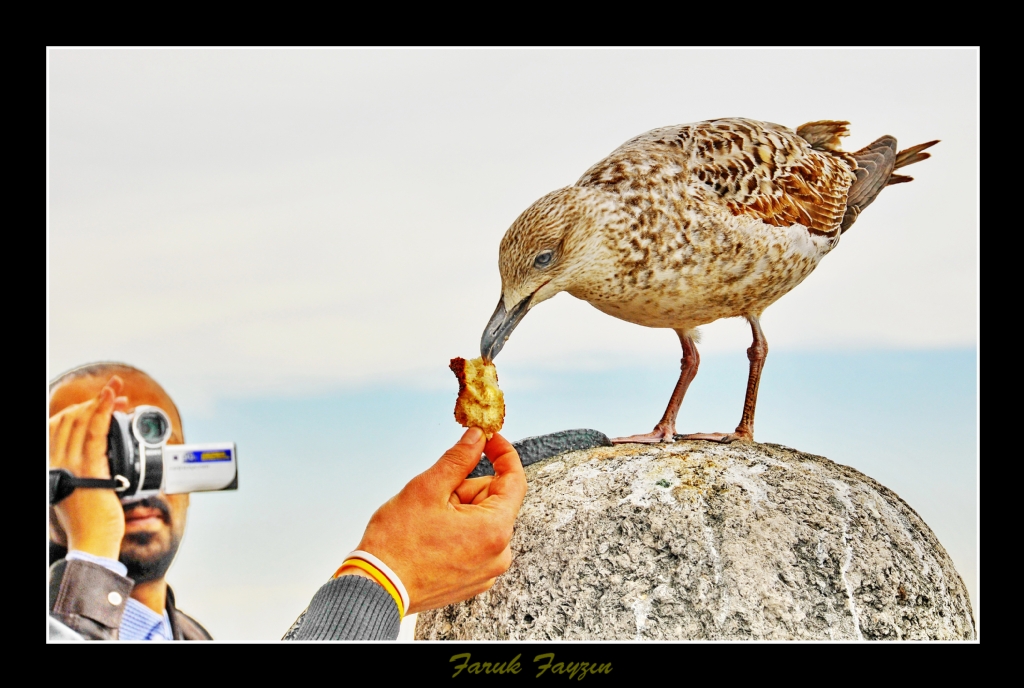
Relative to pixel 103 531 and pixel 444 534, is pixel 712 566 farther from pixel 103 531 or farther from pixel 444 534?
pixel 103 531

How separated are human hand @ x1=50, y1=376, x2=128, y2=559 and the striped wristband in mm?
923

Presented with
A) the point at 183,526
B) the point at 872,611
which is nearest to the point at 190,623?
the point at 183,526

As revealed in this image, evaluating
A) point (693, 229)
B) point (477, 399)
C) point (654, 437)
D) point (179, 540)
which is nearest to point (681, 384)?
point (654, 437)

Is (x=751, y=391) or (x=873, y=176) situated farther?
(x=873, y=176)

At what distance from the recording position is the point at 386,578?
3.01 meters

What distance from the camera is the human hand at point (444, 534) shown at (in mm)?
3043

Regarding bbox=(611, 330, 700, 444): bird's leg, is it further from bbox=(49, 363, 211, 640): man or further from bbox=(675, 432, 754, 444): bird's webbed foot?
bbox=(49, 363, 211, 640): man

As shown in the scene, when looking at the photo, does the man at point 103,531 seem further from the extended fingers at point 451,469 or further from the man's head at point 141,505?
the extended fingers at point 451,469

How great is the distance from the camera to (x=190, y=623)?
11.5 feet

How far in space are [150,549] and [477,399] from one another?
1.35 m

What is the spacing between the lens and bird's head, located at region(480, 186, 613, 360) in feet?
11.1

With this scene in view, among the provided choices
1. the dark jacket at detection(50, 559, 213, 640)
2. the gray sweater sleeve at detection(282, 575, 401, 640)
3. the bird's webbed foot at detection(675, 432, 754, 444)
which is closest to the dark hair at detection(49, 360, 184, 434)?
the dark jacket at detection(50, 559, 213, 640)

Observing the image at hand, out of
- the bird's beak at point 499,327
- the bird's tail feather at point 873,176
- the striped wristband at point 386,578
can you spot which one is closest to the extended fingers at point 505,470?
the bird's beak at point 499,327

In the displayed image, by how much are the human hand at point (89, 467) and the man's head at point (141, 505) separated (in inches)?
1.4
